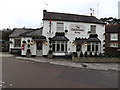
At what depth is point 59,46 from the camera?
26.1 meters

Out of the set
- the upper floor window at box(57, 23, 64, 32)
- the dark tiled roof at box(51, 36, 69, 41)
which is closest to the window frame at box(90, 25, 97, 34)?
the dark tiled roof at box(51, 36, 69, 41)

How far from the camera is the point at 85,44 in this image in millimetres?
26797

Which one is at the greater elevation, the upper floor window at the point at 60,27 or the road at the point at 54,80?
the upper floor window at the point at 60,27

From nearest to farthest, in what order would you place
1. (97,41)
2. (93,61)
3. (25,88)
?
(25,88), (93,61), (97,41)

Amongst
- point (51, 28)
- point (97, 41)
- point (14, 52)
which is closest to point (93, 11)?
point (97, 41)

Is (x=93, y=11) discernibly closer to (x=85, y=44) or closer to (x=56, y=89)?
(x=85, y=44)

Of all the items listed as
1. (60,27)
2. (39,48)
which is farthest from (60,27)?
(39,48)

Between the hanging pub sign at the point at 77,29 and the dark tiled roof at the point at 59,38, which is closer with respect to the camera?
the dark tiled roof at the point at 59,38

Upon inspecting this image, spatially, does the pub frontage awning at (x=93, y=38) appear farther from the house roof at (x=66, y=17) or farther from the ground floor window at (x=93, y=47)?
the house roof at (x=66, y=17)

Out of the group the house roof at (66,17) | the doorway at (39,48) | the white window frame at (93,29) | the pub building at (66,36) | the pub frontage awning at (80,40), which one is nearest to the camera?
the pub building at (66,36)

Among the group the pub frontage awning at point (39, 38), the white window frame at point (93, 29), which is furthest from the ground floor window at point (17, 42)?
the white window frame at point (93, 29)

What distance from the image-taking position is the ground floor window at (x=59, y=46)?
25.9 m

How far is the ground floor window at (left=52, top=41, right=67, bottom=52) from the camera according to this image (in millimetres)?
25911

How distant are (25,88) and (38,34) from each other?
1853 cm
